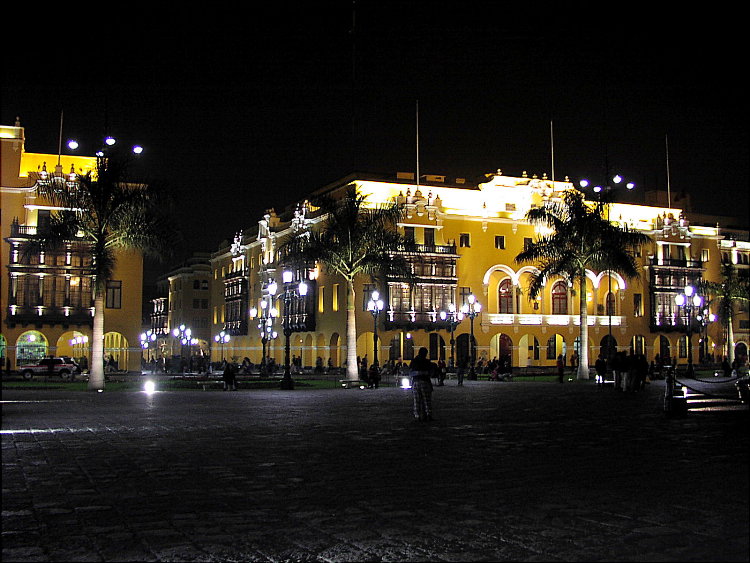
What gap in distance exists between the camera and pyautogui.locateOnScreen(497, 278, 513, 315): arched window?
66750mm

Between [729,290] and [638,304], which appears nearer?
[729,290]

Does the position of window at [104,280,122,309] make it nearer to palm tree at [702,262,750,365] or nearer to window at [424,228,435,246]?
window at [424,228,435,246]

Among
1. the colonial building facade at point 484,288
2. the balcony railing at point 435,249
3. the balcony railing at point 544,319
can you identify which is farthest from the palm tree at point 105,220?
the balcony railing at point 544,319

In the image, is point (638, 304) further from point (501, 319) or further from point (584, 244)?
point (584, 244)

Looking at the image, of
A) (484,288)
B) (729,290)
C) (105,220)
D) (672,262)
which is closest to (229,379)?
(105,220)

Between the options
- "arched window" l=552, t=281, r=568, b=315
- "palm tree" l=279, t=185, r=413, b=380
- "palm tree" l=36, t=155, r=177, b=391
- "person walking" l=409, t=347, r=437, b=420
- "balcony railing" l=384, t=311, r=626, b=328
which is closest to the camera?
"person walking" l=409, t=347, r=437, b=420

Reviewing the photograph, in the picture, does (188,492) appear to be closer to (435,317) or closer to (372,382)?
(372,382)

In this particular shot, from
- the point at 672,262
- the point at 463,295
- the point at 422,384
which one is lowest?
the point at 422,384

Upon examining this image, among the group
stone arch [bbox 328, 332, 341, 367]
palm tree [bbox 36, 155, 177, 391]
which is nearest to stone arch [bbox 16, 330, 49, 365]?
stone arch [bbox 328, 332, 341, 367]

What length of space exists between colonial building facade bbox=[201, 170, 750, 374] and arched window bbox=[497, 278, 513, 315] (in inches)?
4.3

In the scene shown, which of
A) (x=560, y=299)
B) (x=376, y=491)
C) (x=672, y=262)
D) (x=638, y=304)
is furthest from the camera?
(x=672, y=262)

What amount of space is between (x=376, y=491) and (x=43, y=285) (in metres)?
55.0

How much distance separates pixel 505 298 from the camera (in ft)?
220

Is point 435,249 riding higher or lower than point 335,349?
higher
